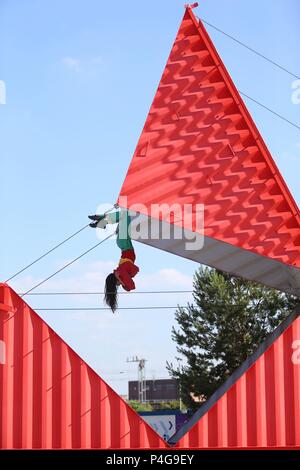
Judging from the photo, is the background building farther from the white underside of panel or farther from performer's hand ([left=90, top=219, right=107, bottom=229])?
performer's hand ([left=90, top=219, right=107, bottom=229])

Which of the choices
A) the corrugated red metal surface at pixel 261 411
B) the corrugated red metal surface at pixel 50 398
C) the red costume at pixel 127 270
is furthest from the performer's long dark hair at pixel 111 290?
the corrugated red metal surface at pixel 261 411

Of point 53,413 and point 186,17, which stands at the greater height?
point 186,17

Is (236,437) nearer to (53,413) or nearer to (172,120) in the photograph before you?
(53,413)

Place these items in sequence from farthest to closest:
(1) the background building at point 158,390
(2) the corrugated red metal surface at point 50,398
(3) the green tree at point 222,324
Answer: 1. (1) the background building at point 158,390
2. (3) the green tree at point 222,324
3. (2) the corrugated red metal surface at point 50,398

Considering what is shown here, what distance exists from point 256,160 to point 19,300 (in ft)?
17.1

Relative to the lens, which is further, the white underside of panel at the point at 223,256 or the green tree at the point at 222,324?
the green tree at the point at 222,324

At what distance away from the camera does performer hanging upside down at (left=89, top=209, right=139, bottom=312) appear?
15219 mm

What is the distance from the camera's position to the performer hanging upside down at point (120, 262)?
15219 mm

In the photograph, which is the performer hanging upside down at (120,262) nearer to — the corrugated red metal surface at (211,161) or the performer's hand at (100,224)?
the performer's hand at (100,224)

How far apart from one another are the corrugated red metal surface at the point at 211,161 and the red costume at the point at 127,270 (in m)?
1.53

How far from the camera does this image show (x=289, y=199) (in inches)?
568

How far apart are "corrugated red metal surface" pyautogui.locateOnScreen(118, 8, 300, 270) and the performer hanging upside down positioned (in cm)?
99
